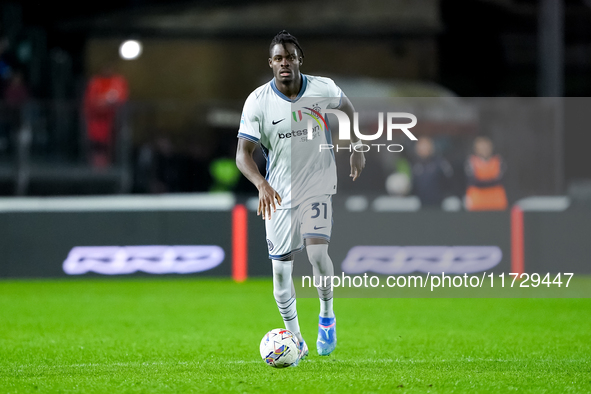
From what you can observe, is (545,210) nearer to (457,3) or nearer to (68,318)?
(68,318)

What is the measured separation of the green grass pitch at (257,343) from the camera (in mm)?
5055

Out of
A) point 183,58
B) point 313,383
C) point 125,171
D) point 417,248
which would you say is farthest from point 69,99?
point 313,383

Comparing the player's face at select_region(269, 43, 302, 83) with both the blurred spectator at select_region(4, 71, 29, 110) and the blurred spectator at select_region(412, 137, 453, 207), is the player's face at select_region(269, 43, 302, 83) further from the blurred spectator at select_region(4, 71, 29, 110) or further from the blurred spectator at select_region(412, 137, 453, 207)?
the blurred spectator at select_region(4, 71, 29, 110)

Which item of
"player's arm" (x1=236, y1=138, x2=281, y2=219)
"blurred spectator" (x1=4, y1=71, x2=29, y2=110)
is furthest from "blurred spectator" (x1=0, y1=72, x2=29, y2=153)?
"player's arm" (x1=236, y1=138, x2=281, y2=219)

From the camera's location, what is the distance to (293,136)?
19.2 feet

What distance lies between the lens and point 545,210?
1238 cm

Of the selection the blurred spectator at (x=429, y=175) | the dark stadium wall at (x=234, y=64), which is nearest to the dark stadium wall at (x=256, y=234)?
the blurred spectator at (x=429, y=175)

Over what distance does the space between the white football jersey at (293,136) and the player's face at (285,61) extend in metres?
0.15

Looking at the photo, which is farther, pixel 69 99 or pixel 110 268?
pixel 69 99

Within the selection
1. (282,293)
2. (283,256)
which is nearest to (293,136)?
(283,256)

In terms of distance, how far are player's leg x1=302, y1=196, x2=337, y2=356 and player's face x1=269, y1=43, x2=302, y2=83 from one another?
2.64 ft

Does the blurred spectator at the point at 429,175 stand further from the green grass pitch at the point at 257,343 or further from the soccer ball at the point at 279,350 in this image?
the soccer ball at the point at 279,350

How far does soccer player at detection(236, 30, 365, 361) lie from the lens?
5.78 meters

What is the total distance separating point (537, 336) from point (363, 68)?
1213 cm
